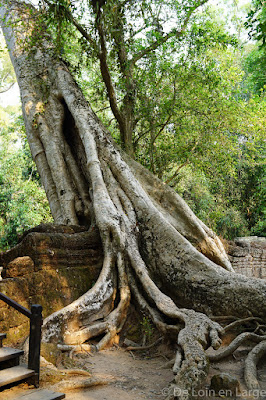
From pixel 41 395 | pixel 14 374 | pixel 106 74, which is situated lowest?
pixel 41 395

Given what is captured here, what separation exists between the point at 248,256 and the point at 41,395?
7131mm

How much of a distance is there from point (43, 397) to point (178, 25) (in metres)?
7.44

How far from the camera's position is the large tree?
3.59m

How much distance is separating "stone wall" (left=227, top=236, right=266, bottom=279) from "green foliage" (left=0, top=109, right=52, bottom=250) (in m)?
5.74

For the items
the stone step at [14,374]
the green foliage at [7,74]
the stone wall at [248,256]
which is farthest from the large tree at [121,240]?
the green foliage at [7,74]

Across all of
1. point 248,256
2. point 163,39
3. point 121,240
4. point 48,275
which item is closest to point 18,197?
point 163,39

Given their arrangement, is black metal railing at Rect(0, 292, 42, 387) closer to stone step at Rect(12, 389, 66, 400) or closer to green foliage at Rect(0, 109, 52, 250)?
stone step at Rect(12, 389, 66, 400)

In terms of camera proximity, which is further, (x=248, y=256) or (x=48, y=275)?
(x=248, y=256)

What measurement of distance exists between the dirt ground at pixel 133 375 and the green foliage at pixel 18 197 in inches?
303

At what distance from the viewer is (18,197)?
1134 centimetres

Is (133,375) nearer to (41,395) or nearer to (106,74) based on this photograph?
(41,395)

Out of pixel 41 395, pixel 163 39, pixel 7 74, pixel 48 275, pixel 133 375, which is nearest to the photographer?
pixel 41 395

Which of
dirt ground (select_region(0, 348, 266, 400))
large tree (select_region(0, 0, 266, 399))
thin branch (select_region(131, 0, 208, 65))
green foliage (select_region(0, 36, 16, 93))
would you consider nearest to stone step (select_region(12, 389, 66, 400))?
dirt ground (select_region(0, 348, 266, 400))

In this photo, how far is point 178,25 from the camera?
7586 mm
